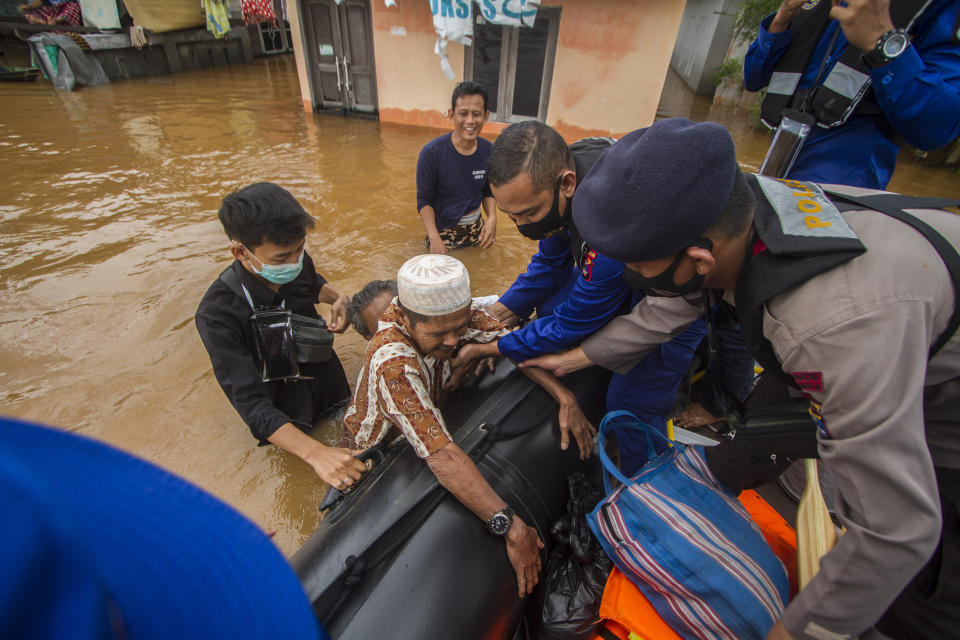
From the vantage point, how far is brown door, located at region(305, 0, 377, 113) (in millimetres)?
8406

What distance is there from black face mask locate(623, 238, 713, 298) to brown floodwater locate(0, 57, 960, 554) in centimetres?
235

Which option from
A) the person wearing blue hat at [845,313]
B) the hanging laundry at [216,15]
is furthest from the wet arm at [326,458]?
the hanging laundry at [216,15]

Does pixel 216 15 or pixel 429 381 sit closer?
pixel 429 381

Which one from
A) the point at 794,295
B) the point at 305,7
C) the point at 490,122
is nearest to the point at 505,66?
the point at 490,122

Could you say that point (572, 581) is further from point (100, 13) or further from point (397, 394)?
point (100, 13)

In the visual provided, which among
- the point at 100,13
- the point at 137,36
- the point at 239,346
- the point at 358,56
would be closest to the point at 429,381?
the point at 239,346

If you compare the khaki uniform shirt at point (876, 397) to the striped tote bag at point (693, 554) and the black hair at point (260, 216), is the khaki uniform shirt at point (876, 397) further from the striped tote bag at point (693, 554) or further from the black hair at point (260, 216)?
the black hair at point (260, 216)

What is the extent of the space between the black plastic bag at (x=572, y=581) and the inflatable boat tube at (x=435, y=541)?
0.09 metres

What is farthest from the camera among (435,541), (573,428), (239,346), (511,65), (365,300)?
(511,65)

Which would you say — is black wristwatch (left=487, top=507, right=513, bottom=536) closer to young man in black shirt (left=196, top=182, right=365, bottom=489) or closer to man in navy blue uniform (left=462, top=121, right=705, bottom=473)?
young man in black shirt (left=196, top=182, right=365, bottom=489)

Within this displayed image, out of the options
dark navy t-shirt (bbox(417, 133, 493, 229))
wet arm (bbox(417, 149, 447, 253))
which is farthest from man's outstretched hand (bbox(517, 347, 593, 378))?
dark navy t-shirt (bbox(417, 133, 493, 229))

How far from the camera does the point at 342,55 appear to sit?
8.82 metres

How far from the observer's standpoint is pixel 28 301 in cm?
395

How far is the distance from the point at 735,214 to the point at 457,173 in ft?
11.4
